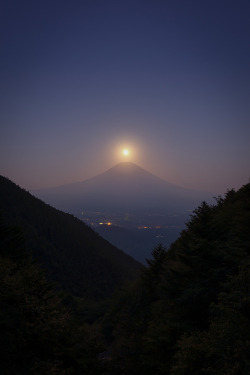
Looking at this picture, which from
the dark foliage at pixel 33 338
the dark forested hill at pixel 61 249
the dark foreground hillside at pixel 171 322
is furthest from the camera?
the dark forested hill at pixel 61 249

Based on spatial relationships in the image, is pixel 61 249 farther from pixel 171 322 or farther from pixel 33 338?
pixel 33 338

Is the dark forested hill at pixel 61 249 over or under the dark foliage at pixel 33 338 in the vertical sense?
over

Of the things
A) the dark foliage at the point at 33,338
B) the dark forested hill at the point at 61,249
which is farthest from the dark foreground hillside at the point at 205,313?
the dark forested hill at the point at 61,249

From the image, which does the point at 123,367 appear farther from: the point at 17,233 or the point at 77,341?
the point at 17,233

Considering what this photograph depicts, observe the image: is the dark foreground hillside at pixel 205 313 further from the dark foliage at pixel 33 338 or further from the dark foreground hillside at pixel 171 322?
the dark foliage at pixel 33 338

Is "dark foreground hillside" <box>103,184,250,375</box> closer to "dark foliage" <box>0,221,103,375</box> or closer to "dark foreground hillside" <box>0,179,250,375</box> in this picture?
"dark foreground hillside" <box>0,179,250,375</box>

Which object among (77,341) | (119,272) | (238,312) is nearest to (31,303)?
(77,341)

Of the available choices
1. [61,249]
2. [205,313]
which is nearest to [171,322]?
[205,313]

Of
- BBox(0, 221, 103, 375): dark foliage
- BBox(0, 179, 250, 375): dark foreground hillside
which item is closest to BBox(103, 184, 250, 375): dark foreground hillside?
BBox(0, 179, 250, 375): dark foreground hillside
